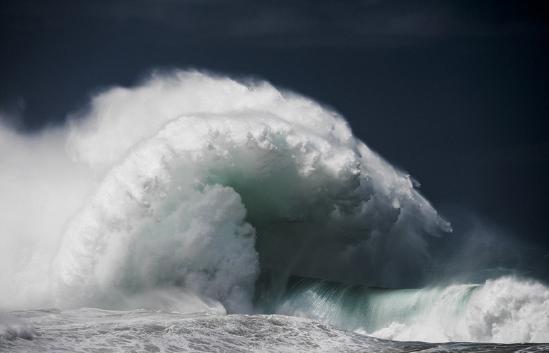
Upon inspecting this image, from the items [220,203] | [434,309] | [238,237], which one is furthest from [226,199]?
[434,309]

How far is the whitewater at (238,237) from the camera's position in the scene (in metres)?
21.2

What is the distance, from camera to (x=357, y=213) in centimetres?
2648

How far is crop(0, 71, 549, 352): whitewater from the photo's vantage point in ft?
69.6

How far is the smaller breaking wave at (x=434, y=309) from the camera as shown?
68.2 feet

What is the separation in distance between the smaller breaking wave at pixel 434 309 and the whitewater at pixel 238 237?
0.04m

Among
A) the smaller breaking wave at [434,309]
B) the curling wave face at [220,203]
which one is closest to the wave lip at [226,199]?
the curling wave face at [220,203]

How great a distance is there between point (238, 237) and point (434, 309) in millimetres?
5797

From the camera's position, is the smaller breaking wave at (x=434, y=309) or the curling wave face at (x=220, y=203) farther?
the curling wave face at (x=220, y=203)

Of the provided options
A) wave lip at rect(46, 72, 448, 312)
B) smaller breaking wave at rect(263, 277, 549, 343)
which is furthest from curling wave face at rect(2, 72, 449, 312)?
smaller breaking wave at rect(263, 277, 549, 343)

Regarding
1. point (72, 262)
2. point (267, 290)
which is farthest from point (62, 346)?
point (267, 290)

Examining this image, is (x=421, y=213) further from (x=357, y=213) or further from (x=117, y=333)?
(x=117, y=333)

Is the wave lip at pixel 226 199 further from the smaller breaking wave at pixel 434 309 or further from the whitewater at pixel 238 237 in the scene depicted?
the smaller breaking wave at pixel 434 309

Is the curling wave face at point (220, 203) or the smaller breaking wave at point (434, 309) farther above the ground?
the curling wave face at point (220, 203)

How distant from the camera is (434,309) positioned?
23.0 metres
